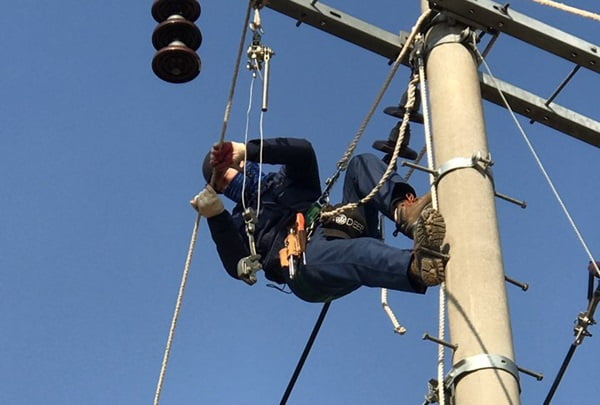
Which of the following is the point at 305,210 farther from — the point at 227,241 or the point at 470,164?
the point at 470,164

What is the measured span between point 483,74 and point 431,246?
158 centimetres

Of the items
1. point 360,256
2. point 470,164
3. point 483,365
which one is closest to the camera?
point 483,365

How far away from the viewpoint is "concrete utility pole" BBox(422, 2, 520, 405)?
4.62 meters

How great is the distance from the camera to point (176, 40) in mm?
6086

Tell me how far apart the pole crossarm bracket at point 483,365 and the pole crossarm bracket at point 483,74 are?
6.28ft

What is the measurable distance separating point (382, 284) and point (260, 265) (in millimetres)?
801

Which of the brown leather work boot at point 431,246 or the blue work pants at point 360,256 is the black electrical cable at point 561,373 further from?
the brown leather work boot at point 431,246

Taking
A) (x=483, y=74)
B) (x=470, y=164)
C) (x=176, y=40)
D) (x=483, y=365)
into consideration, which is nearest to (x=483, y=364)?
(x=483, y=365)

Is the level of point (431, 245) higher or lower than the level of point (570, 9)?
lower

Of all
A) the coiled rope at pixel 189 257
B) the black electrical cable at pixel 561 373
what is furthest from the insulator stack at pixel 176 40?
the black electrical cable at pixel 561 373

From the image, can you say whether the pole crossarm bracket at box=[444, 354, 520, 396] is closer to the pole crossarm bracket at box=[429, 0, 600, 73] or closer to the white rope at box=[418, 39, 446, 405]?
the white rope at box=[418, 39, 446, 405]

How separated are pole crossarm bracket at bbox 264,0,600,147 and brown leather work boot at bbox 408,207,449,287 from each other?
138cm

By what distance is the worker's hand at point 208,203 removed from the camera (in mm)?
Result: 6398

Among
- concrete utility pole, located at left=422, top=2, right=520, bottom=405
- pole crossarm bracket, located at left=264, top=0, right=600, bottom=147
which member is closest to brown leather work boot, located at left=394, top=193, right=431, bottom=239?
concrete utility pole, located at left=422, top=2, right=520, bottom=405
